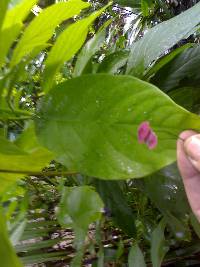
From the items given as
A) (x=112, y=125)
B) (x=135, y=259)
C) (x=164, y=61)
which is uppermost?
(x=164, y=61)

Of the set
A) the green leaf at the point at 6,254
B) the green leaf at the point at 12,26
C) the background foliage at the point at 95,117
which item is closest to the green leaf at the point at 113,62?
the background foliage at the point at 95,117

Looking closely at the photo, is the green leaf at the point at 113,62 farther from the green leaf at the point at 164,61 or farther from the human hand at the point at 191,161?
the human hand at the point at 191,161

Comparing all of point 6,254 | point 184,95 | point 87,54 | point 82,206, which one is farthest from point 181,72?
point 6,254

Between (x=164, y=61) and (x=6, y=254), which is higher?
(x=164, y=61)

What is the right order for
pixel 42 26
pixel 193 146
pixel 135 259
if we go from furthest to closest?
pixel 135 259, pixel 42 26, pixel 193 146

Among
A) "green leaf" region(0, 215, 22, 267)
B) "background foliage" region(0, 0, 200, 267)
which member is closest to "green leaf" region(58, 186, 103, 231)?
"background foliage" region(0, 0, 200, 267)

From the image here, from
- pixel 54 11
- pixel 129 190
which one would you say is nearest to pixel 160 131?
pixel 54 11

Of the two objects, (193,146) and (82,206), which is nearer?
(193,146)

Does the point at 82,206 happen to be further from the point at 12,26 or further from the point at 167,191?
the point at 12,26
